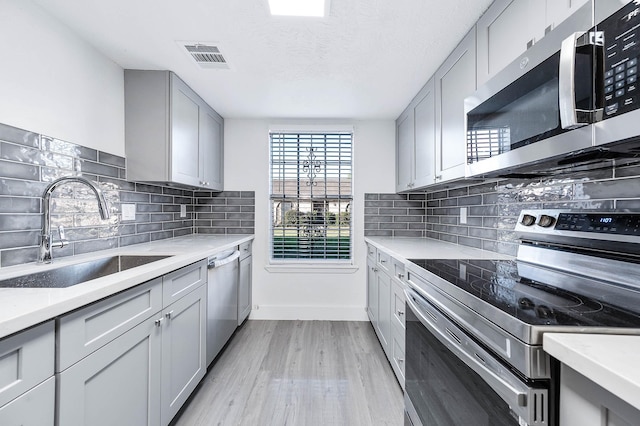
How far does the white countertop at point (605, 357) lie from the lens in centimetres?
46

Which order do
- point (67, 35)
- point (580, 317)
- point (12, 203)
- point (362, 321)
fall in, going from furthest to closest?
point (362, 321) → point (67, 35) → point (12, 203) → point (580, 317)

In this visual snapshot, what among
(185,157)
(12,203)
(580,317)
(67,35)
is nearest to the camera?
(580,317)

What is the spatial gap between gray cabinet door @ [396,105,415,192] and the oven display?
1482 mm

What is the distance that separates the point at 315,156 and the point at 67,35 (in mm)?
2177

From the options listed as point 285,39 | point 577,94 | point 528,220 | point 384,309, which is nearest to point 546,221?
point 528,220

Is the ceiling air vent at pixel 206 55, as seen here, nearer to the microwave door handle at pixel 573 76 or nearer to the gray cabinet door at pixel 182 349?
the gray cabinet door at pixel 182 349

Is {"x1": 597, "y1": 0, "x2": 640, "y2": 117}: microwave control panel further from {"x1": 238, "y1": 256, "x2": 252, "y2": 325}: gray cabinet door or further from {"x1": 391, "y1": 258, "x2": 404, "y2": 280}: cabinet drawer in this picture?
{"x1": 238, "y1": 256, "x2": 252, "y2": 325}: gray cabinet door

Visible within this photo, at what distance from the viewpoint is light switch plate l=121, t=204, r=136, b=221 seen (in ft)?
6.93

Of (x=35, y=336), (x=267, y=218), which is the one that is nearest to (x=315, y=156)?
(x=267, y=218)

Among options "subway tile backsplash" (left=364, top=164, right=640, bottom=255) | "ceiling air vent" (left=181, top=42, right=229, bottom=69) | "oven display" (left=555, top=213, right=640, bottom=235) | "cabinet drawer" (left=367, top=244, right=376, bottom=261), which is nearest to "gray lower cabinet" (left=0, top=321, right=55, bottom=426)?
"ceiling air vent" (left=181, top=42, right=229, bottom=69)

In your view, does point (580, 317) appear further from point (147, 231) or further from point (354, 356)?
point (147, 231)

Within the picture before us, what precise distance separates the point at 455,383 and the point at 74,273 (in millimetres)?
1783

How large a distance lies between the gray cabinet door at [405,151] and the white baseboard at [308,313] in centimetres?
143

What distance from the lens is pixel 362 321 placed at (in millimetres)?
3230
